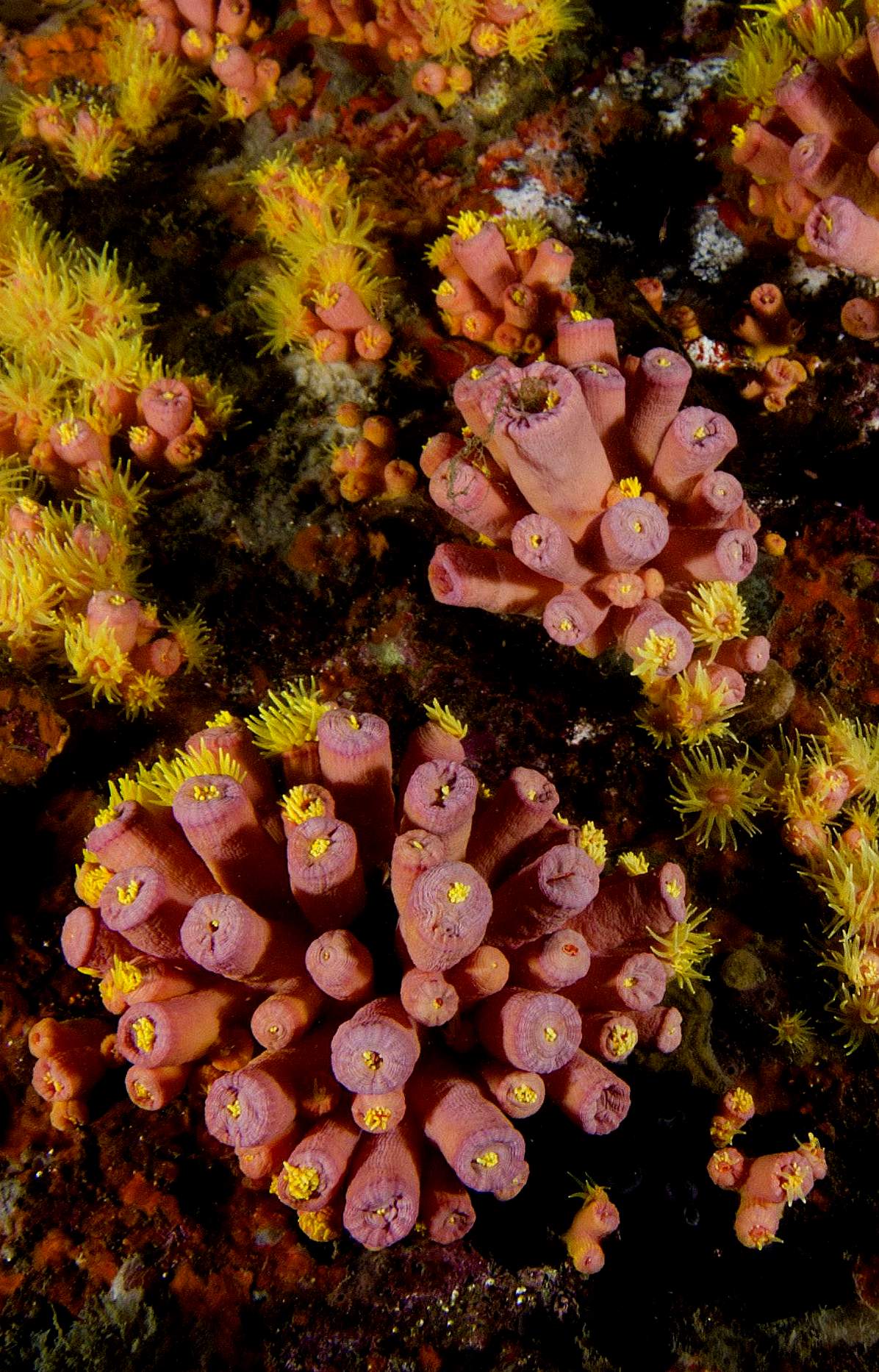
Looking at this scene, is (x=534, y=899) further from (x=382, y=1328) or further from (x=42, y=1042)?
(x=42, y=1042)

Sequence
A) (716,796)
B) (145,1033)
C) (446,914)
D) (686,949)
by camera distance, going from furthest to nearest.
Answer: (716,796) < (686,949) < (145,1033) < (446,914)

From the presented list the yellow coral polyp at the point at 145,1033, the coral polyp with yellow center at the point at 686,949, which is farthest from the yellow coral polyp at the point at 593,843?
the yellow coral polyp at the point at 145,1033

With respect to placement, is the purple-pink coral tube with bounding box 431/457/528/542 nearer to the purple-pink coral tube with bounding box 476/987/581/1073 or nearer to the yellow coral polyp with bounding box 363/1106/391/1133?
the purple-pink coral tube with bounding box 476/987/581/1073

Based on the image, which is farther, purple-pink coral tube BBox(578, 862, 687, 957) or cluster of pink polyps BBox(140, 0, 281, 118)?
cluster of pink polyps BBox(140, 0, 281, 118)

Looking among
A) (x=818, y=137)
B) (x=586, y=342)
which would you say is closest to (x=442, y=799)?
(x=586, y=342)

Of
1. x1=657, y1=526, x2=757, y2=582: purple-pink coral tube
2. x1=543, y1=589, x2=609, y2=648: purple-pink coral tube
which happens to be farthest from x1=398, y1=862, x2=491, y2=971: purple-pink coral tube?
x1=657, y1=526, x2=757, y2=582: purple-pink coral tube

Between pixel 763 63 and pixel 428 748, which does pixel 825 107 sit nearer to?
pixel 763 63
